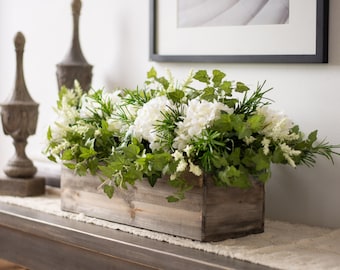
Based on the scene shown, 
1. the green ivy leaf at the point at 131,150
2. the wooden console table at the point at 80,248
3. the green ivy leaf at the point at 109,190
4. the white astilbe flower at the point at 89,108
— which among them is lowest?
the wooden console table at the point at 80,248

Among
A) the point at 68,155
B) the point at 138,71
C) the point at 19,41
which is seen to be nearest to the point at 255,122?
the point at 68,155

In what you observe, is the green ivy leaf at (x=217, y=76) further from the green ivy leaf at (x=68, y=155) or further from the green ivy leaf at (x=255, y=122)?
the green ivy leaf at (x=68, y=155)

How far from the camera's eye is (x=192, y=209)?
1.41 m

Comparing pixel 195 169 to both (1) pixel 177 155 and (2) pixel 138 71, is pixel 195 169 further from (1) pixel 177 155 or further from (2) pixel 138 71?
(2) pixel 138 71

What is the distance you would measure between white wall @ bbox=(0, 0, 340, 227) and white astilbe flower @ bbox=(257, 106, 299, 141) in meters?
0.15

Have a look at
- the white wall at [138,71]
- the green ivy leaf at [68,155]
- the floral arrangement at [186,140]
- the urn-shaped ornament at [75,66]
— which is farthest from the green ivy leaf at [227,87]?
the urn-shaped ornament at [75,66]

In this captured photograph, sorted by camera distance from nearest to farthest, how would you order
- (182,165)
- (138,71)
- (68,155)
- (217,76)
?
(182,165), (217,76), (68,155), (138,71)

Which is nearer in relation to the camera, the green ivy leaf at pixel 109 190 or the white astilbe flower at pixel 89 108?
the green ivy leaf at pixel 109 190

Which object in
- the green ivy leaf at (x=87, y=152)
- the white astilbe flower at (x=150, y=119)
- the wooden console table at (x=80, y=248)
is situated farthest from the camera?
the green ivy leaf at (x=87, y=152)

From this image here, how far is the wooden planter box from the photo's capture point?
1.40 m

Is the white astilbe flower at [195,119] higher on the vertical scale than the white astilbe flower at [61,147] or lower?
higher

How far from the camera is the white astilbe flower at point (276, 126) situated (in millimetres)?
1397

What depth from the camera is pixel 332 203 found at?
1556mm

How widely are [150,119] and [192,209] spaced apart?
0.18m
